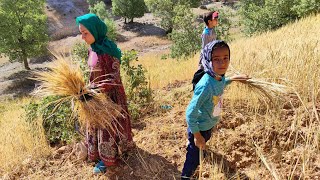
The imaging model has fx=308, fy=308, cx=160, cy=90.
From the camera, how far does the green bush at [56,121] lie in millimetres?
3523

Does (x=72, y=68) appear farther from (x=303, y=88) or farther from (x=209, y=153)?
(x=303, y=88)

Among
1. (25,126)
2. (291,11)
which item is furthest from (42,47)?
(25,126)

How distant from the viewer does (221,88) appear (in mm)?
2381

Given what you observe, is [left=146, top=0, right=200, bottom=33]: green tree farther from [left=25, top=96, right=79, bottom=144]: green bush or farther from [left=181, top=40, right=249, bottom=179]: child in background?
[left=181, top=40, right=249, bottom=179]: child in background

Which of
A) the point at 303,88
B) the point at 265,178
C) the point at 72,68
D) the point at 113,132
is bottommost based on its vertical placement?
the point at 265,178

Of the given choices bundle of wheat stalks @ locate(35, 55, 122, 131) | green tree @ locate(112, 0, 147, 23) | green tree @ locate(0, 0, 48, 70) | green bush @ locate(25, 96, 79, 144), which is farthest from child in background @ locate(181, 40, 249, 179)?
green tree @ locate(112, 0, 147, 23)

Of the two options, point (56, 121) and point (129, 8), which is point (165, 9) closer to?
point (129, 8)

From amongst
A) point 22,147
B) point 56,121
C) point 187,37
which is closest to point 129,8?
point 187,37

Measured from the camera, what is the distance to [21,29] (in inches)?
756

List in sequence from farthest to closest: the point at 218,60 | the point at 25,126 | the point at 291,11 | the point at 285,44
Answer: the point at 291,11
the point at 285,44
the point at 25,126
the point at 218,60

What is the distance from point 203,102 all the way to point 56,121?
2.08 meters

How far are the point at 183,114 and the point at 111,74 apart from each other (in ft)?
4.27

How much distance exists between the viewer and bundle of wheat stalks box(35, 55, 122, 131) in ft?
8.93

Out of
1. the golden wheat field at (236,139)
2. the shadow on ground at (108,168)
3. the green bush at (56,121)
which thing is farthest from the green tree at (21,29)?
the shadow on ground at (108,168)
